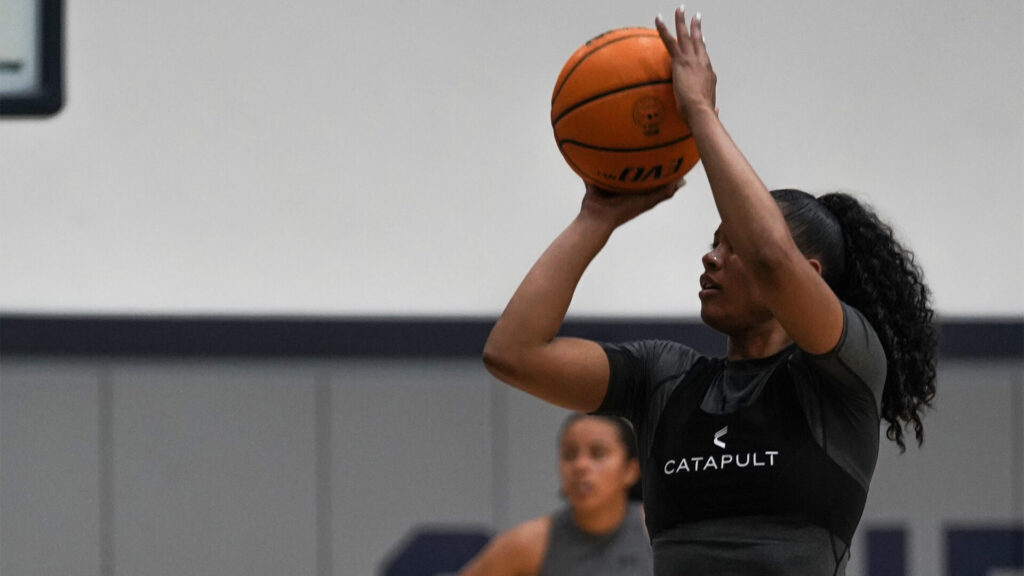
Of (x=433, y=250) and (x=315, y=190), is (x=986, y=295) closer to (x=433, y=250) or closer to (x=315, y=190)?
(x=433, y=250)

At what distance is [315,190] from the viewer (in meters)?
4.25

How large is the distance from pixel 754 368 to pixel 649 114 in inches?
14.5

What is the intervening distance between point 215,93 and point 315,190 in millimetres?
453

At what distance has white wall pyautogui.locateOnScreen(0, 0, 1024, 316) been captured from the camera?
13.9 ft

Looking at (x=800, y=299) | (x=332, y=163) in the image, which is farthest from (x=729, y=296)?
(x=332, y=163)

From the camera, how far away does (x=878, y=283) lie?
5.43 feet

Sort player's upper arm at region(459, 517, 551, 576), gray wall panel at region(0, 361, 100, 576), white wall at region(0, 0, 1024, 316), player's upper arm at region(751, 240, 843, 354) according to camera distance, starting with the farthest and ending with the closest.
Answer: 1. white wall at region(0, 0, 1024, 316)
2. gray wall panel at region(0, 361, 100, 576)
3. player's upper arm at region(459, 517, 551, 576)
4. player's upper arm at region(751, 240, 843, 354)

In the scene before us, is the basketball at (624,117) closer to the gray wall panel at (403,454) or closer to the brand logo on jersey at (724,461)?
the brand logo on jersey at (724,461)

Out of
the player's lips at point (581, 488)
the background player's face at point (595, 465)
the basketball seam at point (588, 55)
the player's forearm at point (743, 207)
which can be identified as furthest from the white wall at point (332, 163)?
the player's forearm at point (743, 207)

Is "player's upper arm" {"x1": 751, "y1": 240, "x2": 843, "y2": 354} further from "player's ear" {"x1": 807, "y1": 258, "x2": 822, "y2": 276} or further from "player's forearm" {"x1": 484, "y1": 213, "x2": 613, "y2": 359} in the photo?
"player's forearm" {"x1": 484, "y1": 213, "x2": 613, "y2": 359}

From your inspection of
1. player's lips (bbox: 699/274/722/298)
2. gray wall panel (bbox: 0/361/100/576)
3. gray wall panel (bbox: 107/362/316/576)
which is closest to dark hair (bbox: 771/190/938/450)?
player's lips (bbox: 699/274/722/298)

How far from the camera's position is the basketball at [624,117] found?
173 centimetres

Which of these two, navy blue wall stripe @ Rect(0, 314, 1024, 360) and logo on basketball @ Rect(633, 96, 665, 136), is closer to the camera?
logo on basketball @ Rect(633, 96, 665, 136)

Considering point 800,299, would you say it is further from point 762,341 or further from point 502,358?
point 502,358
